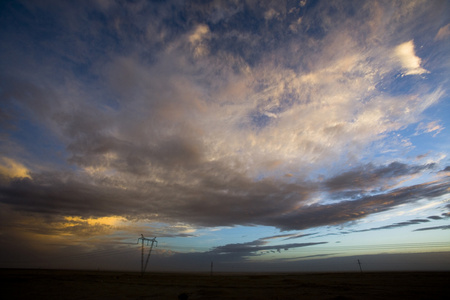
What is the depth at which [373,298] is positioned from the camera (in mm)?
30000

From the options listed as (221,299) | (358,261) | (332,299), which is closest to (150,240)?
(221,299)

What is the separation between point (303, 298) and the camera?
30.7m

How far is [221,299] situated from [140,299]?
11543 mm

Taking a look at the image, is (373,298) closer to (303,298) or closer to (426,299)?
(426,299)

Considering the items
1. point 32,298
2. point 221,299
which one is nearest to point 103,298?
point 32,298

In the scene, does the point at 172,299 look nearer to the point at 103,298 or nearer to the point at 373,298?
the point at 103,298

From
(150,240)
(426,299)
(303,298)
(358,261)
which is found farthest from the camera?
(358,261)

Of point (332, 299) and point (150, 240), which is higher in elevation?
point (150, 240)

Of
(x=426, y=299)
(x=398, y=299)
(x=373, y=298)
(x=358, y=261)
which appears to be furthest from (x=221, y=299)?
(x=358, y=261)

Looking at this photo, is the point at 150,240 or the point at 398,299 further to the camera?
the point at 150,240

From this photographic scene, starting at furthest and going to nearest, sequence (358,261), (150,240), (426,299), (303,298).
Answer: (358,261) < (150,240) < (303,298) < (426,299)

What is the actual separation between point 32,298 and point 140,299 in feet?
50.1

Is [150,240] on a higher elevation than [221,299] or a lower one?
higher

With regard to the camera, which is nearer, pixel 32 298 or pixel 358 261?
pixel 32 298
